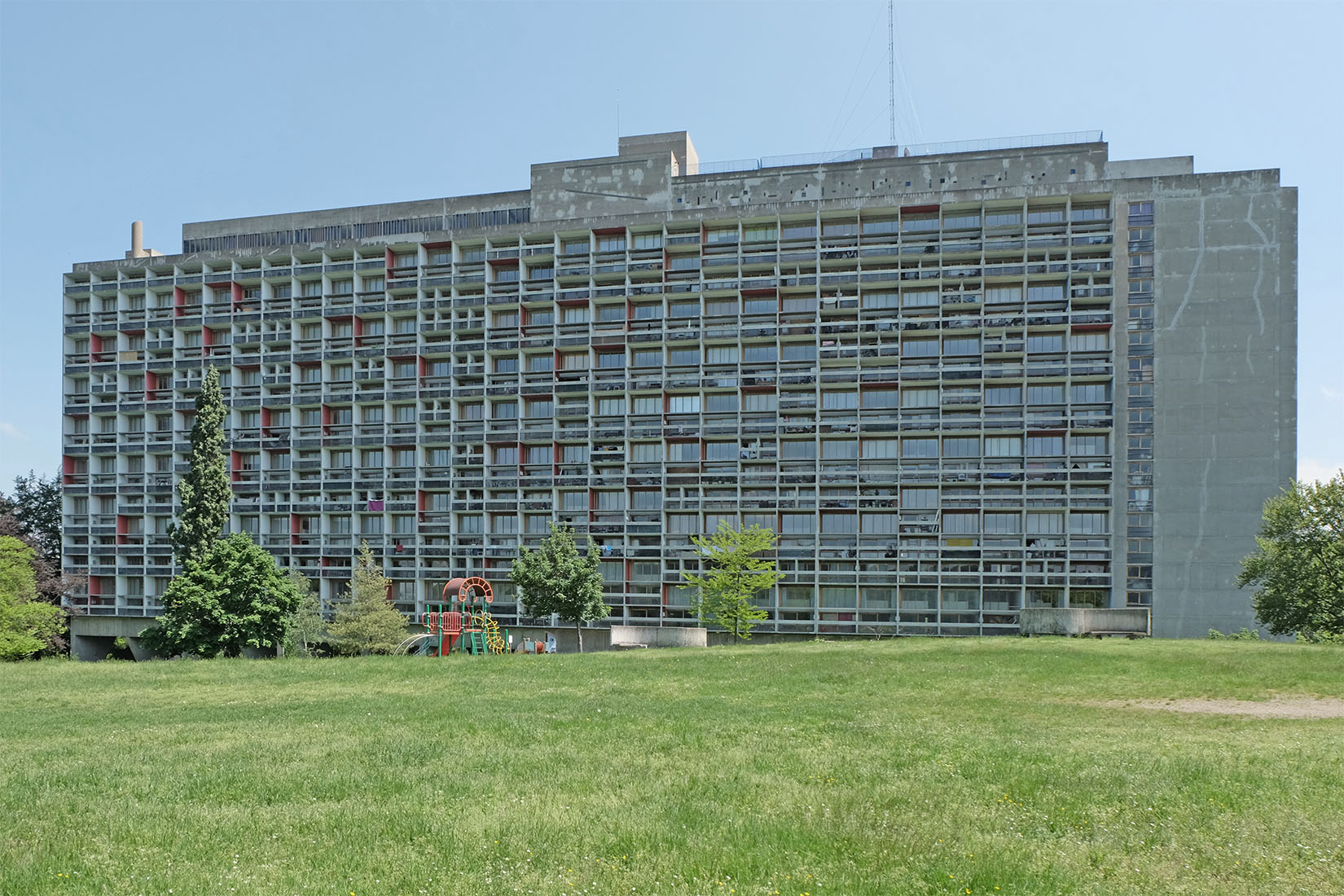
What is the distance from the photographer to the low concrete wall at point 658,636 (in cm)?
5884

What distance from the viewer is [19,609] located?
205 feet

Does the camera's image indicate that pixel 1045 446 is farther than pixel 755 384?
No

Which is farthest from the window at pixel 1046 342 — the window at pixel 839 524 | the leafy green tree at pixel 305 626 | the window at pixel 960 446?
the leafy green tree at pixel 305 626

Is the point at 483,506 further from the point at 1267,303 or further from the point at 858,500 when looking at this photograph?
the point at 1267,303

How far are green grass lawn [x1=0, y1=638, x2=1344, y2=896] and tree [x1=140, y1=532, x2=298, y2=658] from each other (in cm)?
2169

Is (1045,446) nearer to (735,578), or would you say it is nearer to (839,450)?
(839,450)

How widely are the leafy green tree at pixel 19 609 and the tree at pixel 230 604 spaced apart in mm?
17119

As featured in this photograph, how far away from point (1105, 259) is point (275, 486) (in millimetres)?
70257

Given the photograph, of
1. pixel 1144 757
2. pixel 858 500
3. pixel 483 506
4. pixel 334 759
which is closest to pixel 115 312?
pixel 483 506

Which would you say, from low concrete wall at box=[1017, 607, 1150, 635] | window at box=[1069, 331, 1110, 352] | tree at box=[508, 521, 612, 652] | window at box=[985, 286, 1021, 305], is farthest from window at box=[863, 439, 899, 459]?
tree at box=[508, 521, 612, 652]

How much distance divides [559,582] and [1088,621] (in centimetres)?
3207

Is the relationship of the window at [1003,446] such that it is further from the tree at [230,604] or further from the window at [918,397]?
the tree at [230,604]

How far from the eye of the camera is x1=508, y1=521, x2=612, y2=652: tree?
208ft

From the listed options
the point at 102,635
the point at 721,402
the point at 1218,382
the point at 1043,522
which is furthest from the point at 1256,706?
the point at 102,635
